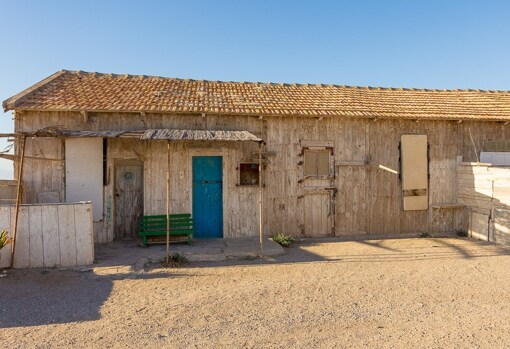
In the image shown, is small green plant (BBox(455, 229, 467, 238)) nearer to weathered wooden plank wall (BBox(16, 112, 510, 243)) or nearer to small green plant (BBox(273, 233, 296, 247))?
weathered wooden plank wall (BBox(16, 112, 510, 243))

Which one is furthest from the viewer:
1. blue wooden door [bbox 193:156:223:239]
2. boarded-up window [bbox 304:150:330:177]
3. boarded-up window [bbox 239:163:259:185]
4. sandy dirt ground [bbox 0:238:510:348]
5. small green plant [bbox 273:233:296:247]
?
boarded-up window [bbox 304:150:330:177]

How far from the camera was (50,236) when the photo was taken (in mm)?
6855

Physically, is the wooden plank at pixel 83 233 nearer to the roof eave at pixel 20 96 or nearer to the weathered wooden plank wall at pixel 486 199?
the roof eave at pixel 20 96

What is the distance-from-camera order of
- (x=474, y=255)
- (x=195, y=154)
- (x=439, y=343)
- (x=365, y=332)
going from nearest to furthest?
(x=439, y=343)
(x=365, y=332)
(x=474, y=255)
(x=195, y=154)

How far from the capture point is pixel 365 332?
418 centimetres

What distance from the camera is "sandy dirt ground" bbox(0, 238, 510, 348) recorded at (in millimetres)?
4023

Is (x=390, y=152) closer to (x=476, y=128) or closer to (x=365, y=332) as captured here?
(x=476, y=128)

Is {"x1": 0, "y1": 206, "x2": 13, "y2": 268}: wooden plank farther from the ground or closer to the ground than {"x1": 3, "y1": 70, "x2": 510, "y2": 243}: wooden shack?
closer to the ground

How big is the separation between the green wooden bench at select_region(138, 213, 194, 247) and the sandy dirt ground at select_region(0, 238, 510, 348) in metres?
1.78

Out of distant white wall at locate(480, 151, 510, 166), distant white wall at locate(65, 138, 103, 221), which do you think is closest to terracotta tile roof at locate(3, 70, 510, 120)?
distant white wall at locate(65, 138, 103, 221)

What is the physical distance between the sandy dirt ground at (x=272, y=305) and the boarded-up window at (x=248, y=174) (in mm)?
2650

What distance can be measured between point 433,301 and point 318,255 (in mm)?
3076

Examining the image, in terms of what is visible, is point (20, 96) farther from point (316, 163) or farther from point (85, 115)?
point (316, 163)

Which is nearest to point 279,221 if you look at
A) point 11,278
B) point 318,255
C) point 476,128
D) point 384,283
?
point 318,255
